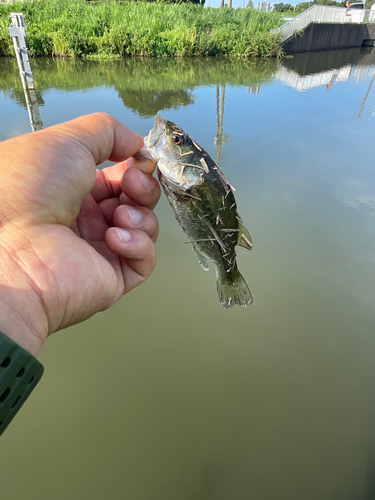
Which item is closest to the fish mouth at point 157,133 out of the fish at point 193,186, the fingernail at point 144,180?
the fish at point 193,186

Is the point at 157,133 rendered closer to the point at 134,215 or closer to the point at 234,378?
the point at 134,215

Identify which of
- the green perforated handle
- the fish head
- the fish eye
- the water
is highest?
the fish eye

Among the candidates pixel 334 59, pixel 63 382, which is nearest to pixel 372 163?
pixel 63 382

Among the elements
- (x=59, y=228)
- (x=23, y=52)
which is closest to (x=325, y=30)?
(x=23, y=52)

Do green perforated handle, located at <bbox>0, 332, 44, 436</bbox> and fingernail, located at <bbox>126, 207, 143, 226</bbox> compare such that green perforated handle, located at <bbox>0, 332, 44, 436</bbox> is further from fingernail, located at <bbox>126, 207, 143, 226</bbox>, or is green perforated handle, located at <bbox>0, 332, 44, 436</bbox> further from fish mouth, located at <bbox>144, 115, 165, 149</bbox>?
fish mouth, located at <bbox>144, 115, 165, 149</bbox>

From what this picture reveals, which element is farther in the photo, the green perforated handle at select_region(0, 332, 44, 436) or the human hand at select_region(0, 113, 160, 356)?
the human hand at select_region(0, 113, 160, 356)

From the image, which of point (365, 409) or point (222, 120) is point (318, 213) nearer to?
point (365, 409)

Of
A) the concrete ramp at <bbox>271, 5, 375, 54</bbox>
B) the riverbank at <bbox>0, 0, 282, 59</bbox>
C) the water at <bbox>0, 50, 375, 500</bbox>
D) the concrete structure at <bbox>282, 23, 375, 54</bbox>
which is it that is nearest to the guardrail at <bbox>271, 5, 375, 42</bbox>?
the concrete ramp at <bbox>271, 5, 375, 54</bbox>
